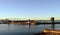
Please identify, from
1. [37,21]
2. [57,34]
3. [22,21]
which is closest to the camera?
[57,34]

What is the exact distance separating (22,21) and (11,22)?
13008 mm

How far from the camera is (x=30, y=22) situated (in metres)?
153

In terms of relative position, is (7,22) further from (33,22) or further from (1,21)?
(33,22)

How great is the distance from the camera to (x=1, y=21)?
7500 inches

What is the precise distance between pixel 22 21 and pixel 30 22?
1418cm

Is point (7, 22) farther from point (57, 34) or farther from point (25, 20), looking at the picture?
point (57, 34)

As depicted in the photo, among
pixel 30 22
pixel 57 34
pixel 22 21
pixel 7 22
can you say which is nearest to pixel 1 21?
pixel 7 22

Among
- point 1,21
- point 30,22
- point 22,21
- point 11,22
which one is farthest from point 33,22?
point 1,21

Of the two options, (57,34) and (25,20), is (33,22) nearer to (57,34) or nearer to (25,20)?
(25,20)

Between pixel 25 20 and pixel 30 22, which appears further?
pixel 25 20

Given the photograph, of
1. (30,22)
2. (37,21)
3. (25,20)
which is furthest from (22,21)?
(37,21)

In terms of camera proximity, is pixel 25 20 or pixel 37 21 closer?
pixel 37 21

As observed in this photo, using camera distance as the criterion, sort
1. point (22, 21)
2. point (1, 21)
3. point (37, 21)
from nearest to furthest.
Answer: point (37, 21)
point (22, 21)
point (1, 21)

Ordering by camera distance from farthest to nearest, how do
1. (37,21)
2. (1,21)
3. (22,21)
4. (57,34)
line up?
(1,21)
(22,21)
(37,21)
(57,34)
